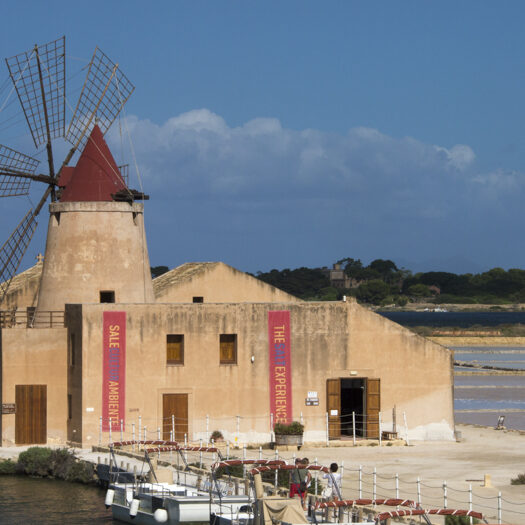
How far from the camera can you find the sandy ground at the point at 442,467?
79.6ft

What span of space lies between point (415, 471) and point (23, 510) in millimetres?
8697

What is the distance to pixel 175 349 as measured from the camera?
1339 inches

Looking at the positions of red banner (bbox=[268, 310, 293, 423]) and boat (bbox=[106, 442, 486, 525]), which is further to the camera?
red banner (bbox=[268, 310, 293, 423])

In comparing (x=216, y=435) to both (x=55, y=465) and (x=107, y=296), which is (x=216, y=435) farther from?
(x=107, y=296)

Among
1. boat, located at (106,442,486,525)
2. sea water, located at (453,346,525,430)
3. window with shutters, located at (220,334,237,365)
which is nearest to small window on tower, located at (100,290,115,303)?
window with shutters, located at (220,334,237,365)

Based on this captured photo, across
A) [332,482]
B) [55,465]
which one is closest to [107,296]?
[55,465]

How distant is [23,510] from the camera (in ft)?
85.9

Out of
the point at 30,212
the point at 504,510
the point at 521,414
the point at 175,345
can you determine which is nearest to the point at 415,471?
the point at 504,510

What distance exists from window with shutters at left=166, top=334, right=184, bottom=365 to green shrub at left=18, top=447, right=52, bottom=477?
4.47 metres

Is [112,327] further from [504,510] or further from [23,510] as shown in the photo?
[504,510]

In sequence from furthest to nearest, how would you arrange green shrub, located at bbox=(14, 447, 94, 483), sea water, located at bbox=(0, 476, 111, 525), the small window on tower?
the small window on tower < green shrub, located at bbox=(14, 447, 94, 483) < sea water, located at bbox=(0, 476, 111, 525)

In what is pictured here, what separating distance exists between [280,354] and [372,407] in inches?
113

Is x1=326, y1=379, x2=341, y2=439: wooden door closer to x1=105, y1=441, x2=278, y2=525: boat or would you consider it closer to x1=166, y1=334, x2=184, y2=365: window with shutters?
x1=166, y1=334, x2=184, y2=365: window with shutters

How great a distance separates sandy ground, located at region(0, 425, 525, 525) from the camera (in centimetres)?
2427
